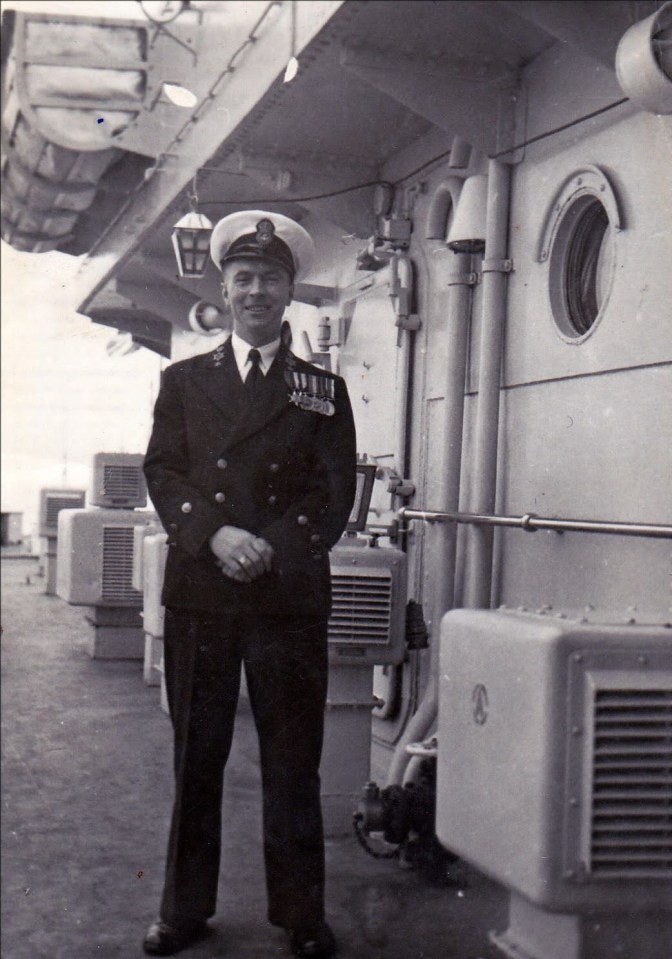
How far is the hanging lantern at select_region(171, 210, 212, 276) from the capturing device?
2.19m

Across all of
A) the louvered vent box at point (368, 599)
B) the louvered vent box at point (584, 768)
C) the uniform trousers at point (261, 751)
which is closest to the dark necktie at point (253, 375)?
the uniform trousers at point (261, 751)

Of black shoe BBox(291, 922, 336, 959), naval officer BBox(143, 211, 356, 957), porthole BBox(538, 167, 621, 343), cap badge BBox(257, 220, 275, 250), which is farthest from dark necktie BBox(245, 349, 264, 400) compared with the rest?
black shoe BBox(291, 922, 336, 959)

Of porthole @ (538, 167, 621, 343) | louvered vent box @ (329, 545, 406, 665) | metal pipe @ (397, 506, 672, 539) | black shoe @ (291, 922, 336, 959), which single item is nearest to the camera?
metal pipe @ (397, 506, 672, 539)

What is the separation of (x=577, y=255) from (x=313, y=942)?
1636 mm

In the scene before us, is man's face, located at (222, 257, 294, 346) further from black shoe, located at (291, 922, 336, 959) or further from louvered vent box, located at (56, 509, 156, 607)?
black shoe, located at (291, 922, 336, 959)

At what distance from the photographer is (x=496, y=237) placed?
2.91 meters

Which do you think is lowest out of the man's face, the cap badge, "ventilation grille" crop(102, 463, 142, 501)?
"ventilation grille" crop(102, 463, 142, 501)

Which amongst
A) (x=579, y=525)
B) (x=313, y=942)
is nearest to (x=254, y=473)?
(x=579, y=525)

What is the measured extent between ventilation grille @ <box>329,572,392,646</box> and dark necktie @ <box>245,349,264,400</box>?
1264 mm

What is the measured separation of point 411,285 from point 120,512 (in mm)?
1122

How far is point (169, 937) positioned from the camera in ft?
7.34

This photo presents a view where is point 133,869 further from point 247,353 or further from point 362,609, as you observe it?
point 247,353

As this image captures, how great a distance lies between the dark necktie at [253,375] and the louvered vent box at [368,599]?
1215 mm

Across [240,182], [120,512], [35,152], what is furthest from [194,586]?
[240,182]
